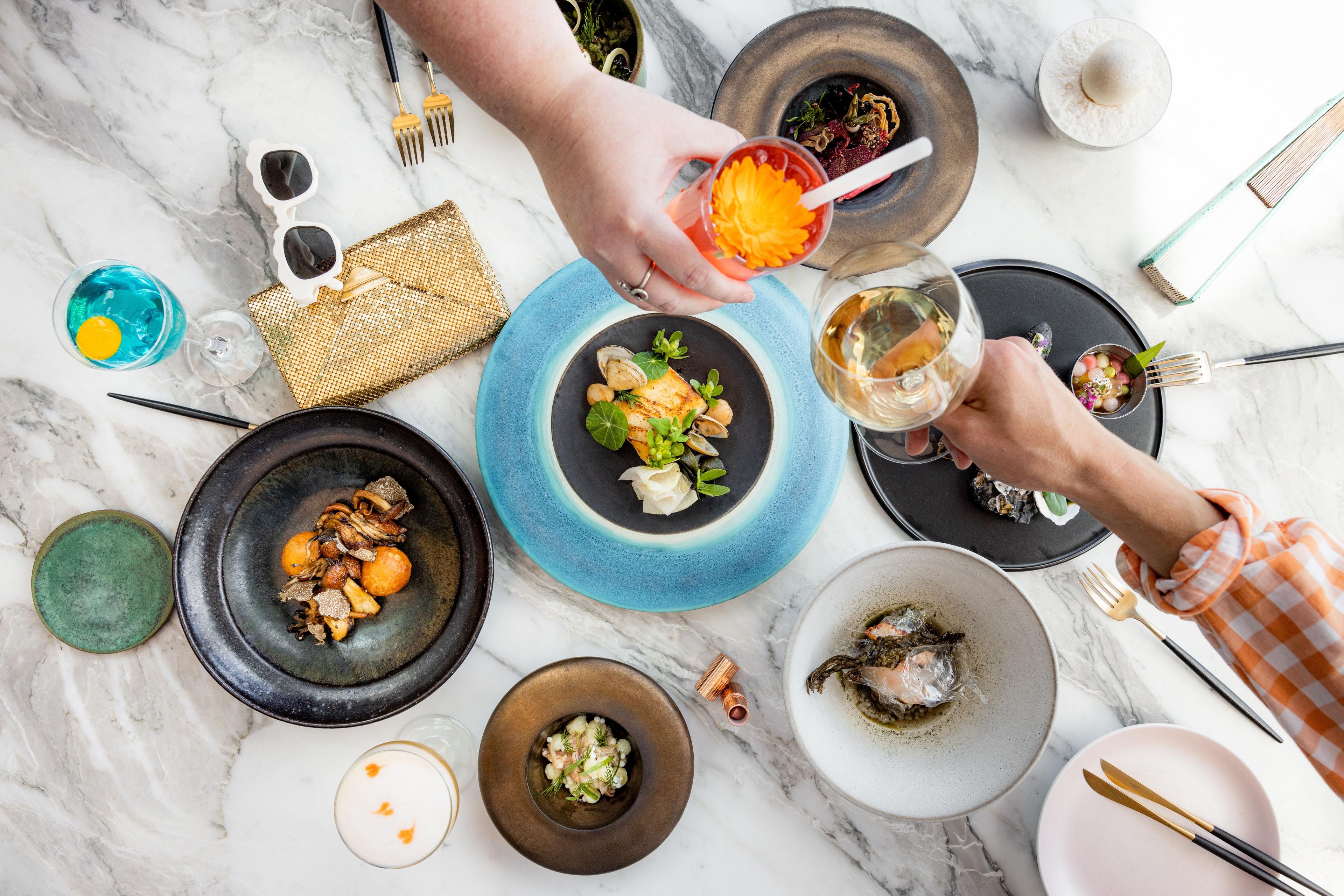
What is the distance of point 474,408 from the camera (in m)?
1.50

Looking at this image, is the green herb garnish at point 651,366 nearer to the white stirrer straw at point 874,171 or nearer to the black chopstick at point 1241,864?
the white stirrer straw at point 874,171

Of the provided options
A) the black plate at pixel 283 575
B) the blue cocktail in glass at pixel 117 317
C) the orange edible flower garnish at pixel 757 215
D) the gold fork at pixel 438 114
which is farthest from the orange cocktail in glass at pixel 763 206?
the blue cocktail in glass at pixel 117 317

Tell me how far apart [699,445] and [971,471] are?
536mm

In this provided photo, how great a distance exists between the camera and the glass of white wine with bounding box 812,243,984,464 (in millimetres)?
901

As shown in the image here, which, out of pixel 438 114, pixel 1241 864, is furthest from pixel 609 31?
pixel 1241 864

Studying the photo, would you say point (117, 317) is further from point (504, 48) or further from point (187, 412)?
point (504, 48)

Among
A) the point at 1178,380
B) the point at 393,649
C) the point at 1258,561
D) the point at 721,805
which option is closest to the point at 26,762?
the point at 393,649

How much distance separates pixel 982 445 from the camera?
104 cm

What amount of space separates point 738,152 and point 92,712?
5.66 ft

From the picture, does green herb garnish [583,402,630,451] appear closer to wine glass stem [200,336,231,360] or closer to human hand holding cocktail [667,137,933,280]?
human hand holding cocktail [667,137,933,280]

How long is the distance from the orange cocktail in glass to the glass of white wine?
0.10 metres

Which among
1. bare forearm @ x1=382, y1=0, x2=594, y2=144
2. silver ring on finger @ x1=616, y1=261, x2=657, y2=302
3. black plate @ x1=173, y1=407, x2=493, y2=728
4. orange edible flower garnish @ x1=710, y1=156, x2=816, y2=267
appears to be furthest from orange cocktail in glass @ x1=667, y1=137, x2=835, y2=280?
black plate @ x1=173, y1=407, x2=493, y2=728

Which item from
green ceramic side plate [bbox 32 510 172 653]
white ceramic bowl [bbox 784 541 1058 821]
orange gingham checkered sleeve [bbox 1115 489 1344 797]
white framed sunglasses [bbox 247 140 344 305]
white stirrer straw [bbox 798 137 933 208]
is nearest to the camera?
white stirrer straw [bbox 798 137 933 208]

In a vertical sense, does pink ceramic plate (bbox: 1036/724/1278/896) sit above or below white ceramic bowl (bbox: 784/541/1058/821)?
below
